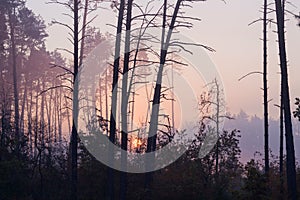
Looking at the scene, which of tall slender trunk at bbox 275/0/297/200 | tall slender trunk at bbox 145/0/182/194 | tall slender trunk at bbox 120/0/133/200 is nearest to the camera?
tall slender trunk at bbox 275/0/297/200

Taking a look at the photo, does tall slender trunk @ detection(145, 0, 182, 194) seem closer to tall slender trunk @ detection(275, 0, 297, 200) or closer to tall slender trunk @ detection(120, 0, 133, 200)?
tall slender trunk @ detection(120, 0, 133, 200)

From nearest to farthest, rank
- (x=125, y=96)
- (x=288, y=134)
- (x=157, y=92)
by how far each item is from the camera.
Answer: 1. (x=288, y=134)
2. (x=125, y=96)
3. (x=157, y=92)

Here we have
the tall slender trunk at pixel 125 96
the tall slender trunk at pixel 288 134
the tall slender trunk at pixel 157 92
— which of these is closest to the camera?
the tall slender trunk at pixel 288 134

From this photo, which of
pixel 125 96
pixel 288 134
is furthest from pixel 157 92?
pixel 288 134

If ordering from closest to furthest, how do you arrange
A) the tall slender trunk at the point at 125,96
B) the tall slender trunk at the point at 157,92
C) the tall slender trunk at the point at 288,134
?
the tall slender trunk at the point at 288,134 < the tall slender trunk at the point at 125,96 < the tall slender trunk at the point at 157,92

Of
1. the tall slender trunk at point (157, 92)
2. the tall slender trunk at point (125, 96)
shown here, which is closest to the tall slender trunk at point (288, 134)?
the tall slender trunk at point (157, 92)

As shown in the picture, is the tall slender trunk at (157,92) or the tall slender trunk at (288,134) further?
the tall slender trunk at (157,92)

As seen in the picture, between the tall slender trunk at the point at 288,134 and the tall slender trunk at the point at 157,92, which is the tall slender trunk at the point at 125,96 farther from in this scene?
the tall slender trunk at the point at 288,134

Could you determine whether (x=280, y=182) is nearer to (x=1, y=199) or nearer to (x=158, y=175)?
(x=158, y=175)

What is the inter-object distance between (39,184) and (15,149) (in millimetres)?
2169

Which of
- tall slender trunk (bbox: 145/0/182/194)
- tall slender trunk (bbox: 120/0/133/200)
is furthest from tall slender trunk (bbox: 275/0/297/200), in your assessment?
tall slender trunk (bbox: 120/0/133/200)

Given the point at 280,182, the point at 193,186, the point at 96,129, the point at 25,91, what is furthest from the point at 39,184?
the point at 25,91

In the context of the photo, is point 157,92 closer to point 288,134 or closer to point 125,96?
point 125,96

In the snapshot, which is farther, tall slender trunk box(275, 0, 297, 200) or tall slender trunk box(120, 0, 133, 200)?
tall slender trunk box(120, 0, 133, 200)
